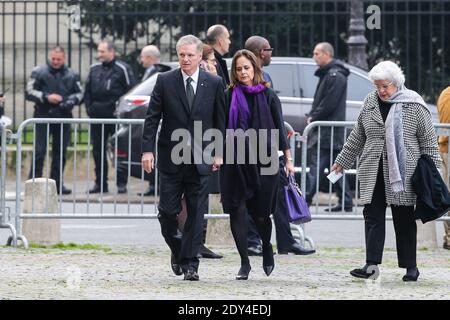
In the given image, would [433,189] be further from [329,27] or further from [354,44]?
[329,27]

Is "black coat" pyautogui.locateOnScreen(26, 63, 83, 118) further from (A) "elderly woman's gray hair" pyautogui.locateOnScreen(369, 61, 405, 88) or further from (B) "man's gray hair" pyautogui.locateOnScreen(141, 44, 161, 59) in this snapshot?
(A) "elderly woman's gray hair" pyautogui.locateOnScreen(369, 61, 405, 88)

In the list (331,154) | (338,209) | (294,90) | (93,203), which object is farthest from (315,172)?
(294,90)

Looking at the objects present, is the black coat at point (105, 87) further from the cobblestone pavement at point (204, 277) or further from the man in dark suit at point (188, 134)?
the man in dark suit at point (188, 134)

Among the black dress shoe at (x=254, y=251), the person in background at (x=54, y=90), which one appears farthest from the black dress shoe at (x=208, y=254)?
the person in background at (x=54, y=90)

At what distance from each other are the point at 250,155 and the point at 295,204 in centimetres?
144

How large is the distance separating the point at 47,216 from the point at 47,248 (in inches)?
14.5

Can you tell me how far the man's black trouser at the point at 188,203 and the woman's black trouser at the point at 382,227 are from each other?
1.14 metres

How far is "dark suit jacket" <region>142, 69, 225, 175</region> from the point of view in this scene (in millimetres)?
10281

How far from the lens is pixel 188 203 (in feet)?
33.9

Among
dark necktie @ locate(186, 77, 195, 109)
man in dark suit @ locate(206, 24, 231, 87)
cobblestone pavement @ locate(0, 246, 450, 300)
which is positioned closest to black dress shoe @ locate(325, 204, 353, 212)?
cobblestone pavement @ locate(0, 246, 450, 300)

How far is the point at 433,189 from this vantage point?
10242mm

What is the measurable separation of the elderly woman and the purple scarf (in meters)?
0.66
